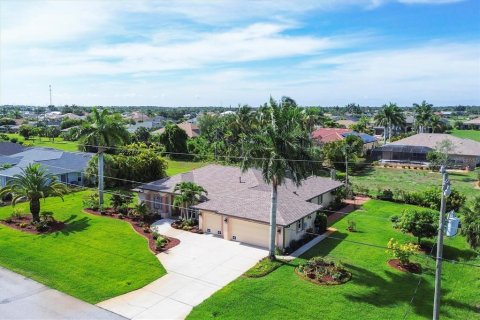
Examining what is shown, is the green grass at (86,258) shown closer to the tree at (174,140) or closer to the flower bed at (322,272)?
the flower bed at (322,272)

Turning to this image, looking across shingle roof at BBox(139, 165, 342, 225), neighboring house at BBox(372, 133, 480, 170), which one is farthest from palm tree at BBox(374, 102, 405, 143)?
shingle roof at BBox(139, 165, 342, 225)

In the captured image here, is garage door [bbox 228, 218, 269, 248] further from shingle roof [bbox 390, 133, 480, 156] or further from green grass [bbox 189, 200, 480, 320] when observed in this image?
shingle roof [bbox 390, 133, 480, 156]

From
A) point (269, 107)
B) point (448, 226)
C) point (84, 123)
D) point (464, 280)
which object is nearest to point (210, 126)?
point (84, 123)

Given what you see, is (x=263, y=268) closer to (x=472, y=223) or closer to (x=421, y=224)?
(x=421, y=224)

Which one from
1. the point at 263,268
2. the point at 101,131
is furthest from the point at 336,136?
the point at 263,268

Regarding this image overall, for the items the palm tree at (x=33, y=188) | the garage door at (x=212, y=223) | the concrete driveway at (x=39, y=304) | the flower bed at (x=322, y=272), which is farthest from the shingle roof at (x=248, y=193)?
the concrete driveway at (x=39, y=304)
